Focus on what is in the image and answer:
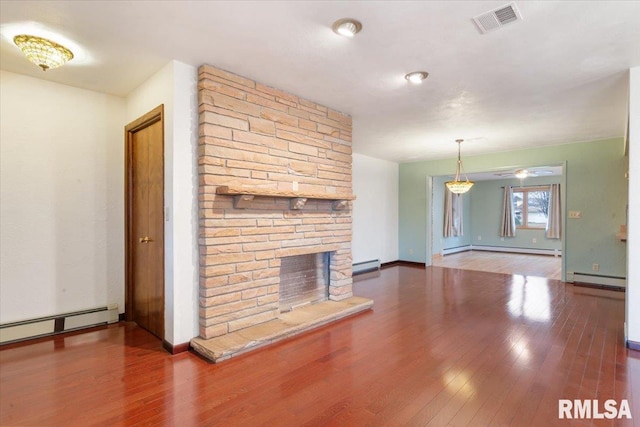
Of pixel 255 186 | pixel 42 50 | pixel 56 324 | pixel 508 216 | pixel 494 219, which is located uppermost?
pixel 42 50

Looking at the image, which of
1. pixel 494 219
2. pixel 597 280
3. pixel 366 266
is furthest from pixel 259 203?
pixel 494 219

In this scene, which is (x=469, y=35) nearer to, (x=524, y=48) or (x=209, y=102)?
(x=524, y=48)

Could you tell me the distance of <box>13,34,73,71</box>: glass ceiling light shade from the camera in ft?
7.28

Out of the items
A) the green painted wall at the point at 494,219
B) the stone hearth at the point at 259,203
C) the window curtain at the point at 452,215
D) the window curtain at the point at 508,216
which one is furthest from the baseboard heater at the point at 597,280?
the window curtain at the point at 508,216

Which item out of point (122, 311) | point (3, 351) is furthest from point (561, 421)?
point (3, 351)

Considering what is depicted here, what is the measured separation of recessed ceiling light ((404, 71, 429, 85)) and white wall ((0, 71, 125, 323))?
9.97 feet

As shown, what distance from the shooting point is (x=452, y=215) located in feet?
31.8

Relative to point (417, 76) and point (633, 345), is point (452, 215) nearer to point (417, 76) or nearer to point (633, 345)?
point (633, 345)

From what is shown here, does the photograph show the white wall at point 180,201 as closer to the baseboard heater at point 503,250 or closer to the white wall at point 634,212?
the white wall at point 634,212

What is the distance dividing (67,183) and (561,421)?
4.36m

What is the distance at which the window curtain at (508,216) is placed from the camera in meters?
9.75

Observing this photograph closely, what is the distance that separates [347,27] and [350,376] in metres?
2.45

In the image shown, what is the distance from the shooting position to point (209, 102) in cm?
273

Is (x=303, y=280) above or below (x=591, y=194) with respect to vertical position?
below
